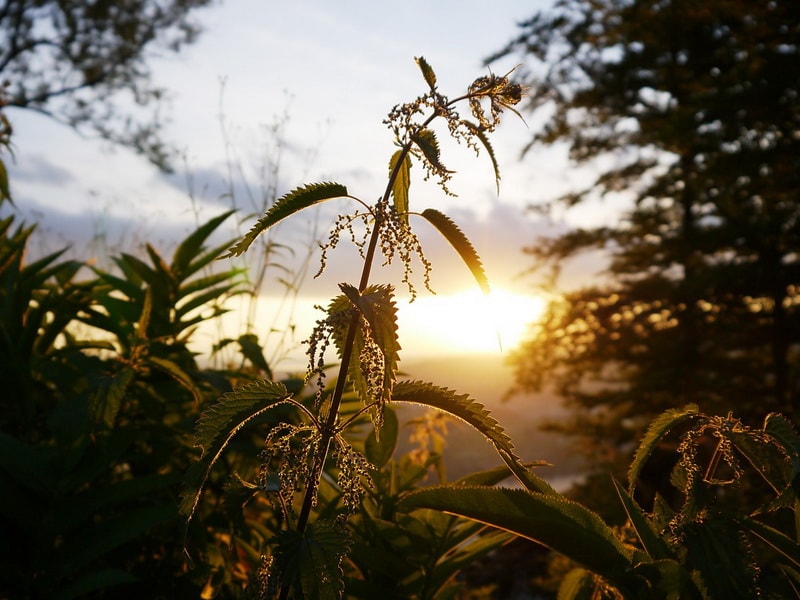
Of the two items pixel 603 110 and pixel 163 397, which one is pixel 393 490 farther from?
pixel 603 110

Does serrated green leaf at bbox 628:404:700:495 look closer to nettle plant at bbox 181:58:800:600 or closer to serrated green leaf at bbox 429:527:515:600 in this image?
nettle plant at bbox 181:58:800:600

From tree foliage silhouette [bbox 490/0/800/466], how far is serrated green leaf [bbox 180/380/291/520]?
8389mm

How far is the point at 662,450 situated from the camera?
39.3ft

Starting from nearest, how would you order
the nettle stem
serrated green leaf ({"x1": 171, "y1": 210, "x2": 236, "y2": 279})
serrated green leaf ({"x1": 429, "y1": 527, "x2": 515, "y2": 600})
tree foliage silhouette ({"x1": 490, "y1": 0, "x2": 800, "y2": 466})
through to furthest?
the nettle stem
serrated green leaf ({"x1": 429, "y1": 527, "x2": 515, "y2": 600})
serrated green leaf ({"x1": 171, "y1": 210, "x2": 236, "y2": 279})
tree foliage silhouette ({"x1": 490, "y1": 0, "x2": 800, "y2": 466})

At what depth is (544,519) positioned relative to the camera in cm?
91

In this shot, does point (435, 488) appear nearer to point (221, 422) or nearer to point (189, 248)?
point (221, 422)

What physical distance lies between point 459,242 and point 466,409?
20 centimetres

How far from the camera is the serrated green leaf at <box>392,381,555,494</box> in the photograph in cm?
79

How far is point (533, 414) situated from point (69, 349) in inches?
922

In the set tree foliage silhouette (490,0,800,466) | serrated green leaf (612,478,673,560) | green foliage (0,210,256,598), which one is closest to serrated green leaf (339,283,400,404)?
serrated green leaf (612,478,673,560)

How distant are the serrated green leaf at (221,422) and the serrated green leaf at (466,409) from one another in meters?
0.15

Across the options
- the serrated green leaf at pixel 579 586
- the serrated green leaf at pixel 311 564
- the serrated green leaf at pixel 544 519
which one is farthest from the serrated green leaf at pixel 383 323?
the serrated green leaf at pixel 579 586

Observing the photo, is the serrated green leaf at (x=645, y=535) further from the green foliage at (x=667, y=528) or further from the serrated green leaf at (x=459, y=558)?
the serrated green leaf at (x=459, y=558)

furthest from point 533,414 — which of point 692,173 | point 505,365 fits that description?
point 692,173
